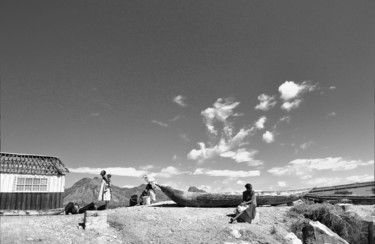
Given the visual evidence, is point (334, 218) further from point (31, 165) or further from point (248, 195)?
point (31, 165)

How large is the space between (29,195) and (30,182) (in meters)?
1.04

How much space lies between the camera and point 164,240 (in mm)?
9805

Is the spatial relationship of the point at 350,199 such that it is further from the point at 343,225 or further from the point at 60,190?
the point at 60,190

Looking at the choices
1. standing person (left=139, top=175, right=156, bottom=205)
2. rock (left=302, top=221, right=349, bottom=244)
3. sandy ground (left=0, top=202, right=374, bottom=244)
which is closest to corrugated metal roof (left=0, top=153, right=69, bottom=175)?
standing person (left=139, top=175, right=156, bottom=205)

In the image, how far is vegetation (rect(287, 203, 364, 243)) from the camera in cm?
1309

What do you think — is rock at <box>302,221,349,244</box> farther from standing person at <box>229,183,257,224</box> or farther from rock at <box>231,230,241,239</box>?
rock at <box>231,230,241,239</box>

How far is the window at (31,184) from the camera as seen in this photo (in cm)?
2212

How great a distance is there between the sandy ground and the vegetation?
5.49 feet

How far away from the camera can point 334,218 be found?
13.1m

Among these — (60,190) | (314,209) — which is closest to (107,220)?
(314,209)

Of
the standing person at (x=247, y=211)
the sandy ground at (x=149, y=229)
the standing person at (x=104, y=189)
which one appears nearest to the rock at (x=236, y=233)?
the sandy ground at (x=149, y=229)

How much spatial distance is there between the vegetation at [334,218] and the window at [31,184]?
19.5 metres

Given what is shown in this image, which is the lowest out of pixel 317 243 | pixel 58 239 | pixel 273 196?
pixel 317 243

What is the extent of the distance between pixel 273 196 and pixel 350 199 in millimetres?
6810
